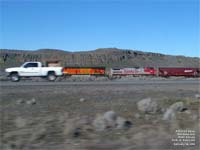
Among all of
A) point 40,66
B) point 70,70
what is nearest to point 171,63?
point 70,70

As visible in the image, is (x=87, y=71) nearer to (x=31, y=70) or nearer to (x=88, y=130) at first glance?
(x=31, y=70)

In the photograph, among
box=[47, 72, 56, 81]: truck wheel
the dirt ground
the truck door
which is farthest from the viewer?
the truck door

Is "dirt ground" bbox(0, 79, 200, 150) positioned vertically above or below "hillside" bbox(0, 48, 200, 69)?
below

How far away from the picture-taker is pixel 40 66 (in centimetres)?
4281

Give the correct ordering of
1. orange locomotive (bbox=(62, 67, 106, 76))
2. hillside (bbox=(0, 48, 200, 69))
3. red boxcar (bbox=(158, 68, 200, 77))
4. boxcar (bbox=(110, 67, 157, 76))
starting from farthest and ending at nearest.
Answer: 1. hillside (bbox=(0, 48, 200, 69))
2. red boxcar (bbox=(158, 68, 200, 77))
3. boxcar (bbox=(110, 67, 157, 76))
4. orange locomotive (bbox=(62, 67, 106, 76))

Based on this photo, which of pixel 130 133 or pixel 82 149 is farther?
pixel 130 133

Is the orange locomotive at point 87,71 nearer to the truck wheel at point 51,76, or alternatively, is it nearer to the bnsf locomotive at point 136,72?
the bnsf locomotive at point 136,72

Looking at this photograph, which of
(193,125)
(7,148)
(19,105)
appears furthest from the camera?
(19,105)

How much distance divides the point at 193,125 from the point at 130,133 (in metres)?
2.04

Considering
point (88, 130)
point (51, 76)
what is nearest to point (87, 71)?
point (51, 76)

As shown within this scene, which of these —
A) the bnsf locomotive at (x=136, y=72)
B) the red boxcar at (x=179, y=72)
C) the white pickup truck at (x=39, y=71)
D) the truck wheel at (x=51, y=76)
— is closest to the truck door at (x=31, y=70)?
the white pickup truck at (x=39, y=71)

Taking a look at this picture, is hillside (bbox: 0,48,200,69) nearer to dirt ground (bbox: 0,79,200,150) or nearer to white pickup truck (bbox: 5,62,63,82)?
white pickup truck (bbox: 5,62,63,82)

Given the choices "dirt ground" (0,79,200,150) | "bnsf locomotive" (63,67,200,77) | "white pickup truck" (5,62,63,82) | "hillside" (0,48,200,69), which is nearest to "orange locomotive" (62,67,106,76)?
"bnsf locomotive" (63,67,200,77)

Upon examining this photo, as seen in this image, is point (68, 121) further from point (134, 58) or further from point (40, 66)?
point (134, 58)
